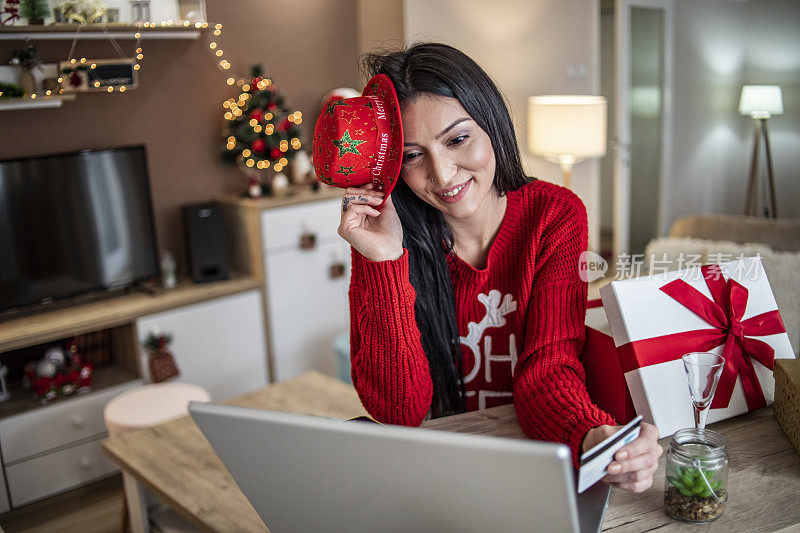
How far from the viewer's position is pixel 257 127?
11.1ft

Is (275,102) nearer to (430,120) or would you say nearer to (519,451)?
(430,120)

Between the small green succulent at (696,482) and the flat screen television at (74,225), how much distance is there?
2.65m

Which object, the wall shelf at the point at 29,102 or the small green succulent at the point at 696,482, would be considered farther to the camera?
the wall shelf at the point at 29,102

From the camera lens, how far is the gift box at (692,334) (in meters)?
0.97

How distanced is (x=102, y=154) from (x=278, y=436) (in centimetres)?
260

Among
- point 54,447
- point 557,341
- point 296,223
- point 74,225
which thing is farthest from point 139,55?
point 557,341

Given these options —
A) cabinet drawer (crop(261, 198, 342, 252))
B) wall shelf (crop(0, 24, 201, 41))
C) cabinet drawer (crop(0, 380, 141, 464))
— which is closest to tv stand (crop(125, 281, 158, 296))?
cabinet drawer (crop(0, 380, 141, 464))

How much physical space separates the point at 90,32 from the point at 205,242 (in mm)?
972

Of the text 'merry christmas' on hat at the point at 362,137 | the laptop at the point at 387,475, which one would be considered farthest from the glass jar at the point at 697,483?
the text 'merry christmas' on hat at the point at 362,137

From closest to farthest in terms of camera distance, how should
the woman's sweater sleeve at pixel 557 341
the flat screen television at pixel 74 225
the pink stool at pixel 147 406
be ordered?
the woman's sweater sleeve at pixel 557 341 < the pink stool at pixel 147 406 < the flat screen television at pixel 74 225

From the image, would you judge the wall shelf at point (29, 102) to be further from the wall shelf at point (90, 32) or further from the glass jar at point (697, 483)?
the glass jar at point (697, 483)

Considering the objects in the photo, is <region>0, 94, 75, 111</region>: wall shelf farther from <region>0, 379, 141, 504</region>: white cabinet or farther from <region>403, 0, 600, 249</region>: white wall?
<region>403, 0, 600, 249</region>: white wall

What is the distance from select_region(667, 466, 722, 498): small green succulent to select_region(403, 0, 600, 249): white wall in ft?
11.7

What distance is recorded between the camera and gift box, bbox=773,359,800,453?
95 centimetres
